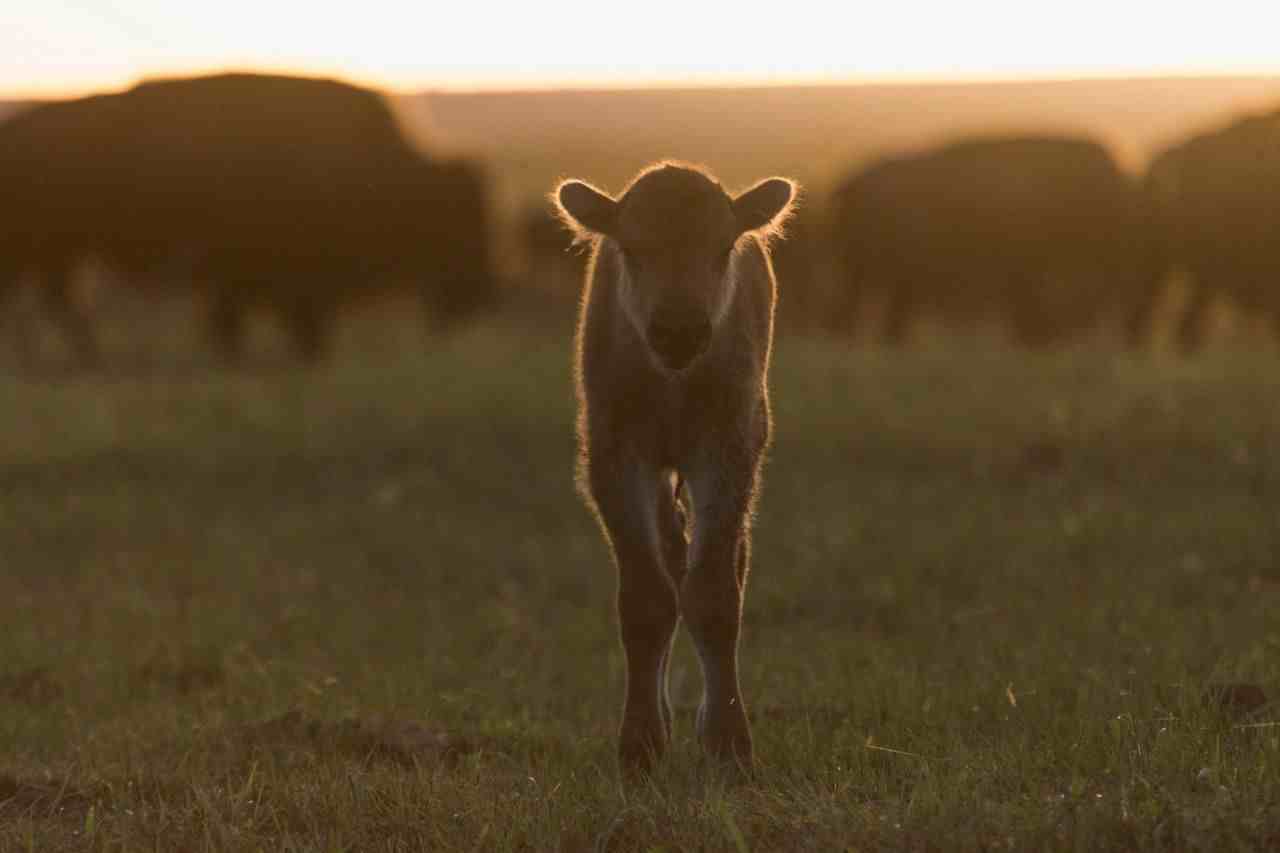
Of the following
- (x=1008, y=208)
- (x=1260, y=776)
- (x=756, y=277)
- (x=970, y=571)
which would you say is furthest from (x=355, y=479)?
(x=1008, y=208)

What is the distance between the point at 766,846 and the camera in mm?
4406

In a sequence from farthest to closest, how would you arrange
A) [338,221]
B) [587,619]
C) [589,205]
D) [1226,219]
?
[338,221] < [1226,219] < [587,619] < [589,205]

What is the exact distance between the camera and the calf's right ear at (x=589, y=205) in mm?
5438

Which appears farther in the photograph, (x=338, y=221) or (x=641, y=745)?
(x=338, y=221)

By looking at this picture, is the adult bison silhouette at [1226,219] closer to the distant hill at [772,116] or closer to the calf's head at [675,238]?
the calf's head at [675,238]

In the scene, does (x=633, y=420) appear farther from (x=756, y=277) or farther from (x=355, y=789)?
(x=355, y=789)

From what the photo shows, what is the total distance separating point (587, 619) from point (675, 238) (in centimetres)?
397

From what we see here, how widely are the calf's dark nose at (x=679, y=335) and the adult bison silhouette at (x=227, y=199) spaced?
17.6 meters

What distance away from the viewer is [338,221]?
75.0 feet

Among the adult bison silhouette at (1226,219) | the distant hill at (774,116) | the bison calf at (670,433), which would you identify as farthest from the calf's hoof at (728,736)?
the distant hill at (774,116)

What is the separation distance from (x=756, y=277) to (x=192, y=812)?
7.75 ft

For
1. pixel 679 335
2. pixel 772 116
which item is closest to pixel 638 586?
pixel 679 335

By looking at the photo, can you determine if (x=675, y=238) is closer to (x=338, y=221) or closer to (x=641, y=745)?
(x=641, y=745)

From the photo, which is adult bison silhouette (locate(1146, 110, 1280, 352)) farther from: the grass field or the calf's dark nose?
the calf's dark nose
